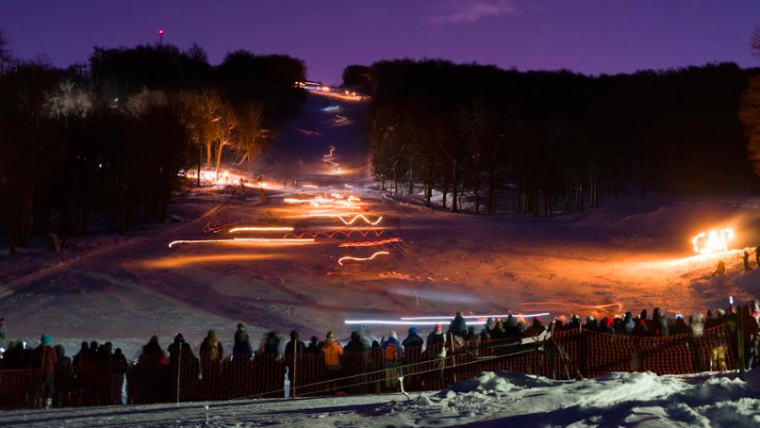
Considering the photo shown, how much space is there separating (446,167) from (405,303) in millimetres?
40414

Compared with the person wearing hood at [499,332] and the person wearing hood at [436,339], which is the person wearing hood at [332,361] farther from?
the person wearing hood at [499,332]

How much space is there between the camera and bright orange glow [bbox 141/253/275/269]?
3069cm

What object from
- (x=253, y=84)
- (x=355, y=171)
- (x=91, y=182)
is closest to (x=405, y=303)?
(x=91, y=182)

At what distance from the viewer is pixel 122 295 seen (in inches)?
997

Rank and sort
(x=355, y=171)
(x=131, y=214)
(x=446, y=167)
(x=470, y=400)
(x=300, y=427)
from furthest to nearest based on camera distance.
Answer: (x=355, y=171) → (x=446, y=167) → (x=131, y=214) → (x=470, y=400) → (x=300, y=427)

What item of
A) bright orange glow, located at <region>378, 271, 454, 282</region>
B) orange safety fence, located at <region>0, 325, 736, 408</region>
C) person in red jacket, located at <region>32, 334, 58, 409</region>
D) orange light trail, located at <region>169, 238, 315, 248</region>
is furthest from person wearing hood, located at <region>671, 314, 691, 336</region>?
orange light trail, located at <region>169, 238, 315, 248</region>

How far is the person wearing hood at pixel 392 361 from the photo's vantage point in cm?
1389

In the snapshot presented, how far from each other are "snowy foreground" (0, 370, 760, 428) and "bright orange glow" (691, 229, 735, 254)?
25693 millimetres

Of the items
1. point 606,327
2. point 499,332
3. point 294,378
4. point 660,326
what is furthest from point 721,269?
point 294,378

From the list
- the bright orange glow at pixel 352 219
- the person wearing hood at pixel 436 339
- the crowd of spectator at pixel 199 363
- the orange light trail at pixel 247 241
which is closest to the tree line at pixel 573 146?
the bright orange glow at pixel 352 219

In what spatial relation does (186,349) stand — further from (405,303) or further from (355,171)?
(355,171)

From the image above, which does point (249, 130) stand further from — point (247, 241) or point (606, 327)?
point (606, 327)

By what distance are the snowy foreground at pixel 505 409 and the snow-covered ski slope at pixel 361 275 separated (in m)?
7.72

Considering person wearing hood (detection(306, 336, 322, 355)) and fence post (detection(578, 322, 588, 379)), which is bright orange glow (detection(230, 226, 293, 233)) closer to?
person wearing hood (detection(306, 336, 322, 355))
